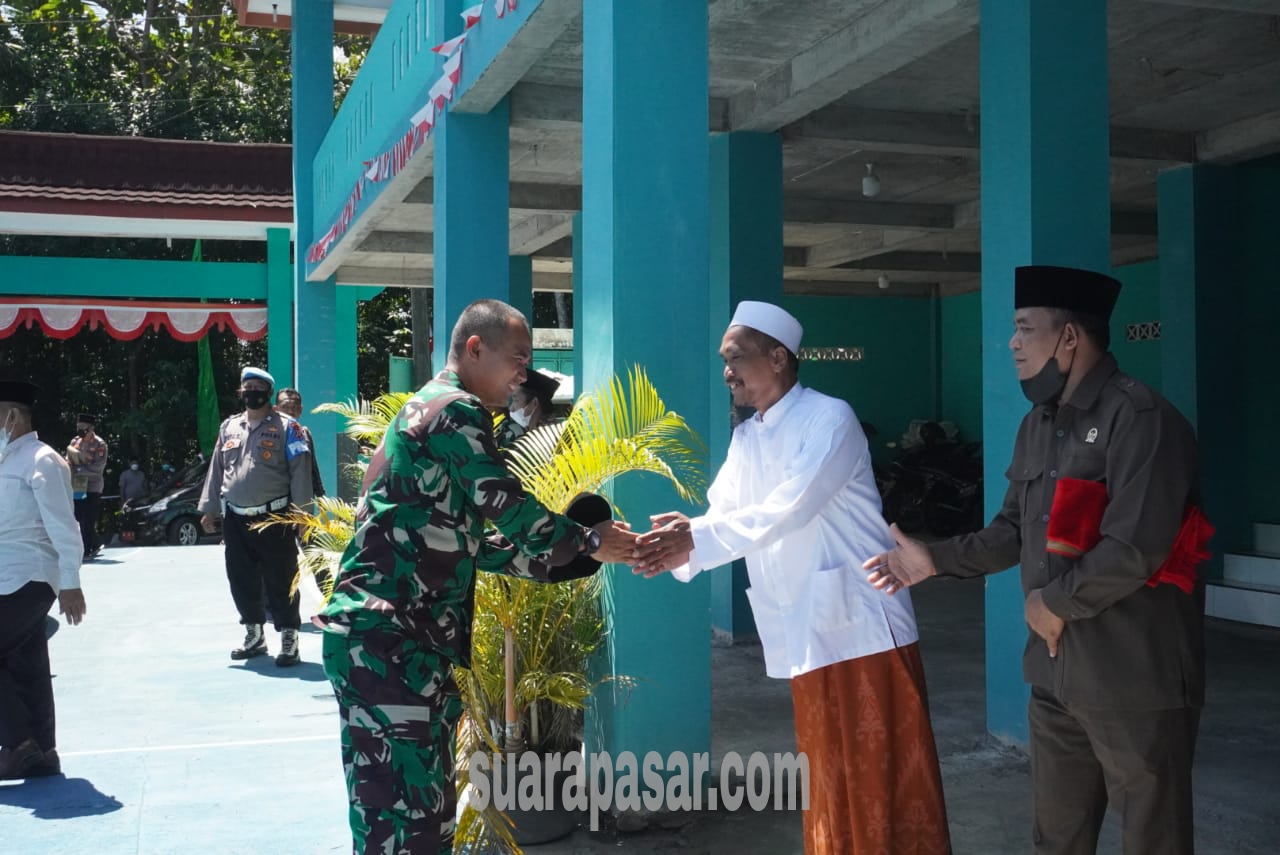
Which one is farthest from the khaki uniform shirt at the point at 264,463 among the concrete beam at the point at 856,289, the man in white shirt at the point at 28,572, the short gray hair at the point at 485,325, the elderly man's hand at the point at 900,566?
the concrete beam at the point at 856,289

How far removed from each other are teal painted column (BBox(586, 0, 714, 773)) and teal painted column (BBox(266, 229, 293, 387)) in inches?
494

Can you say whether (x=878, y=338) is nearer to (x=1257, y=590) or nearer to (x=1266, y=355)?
(x=1266, y=355)

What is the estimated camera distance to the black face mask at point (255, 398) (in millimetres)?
7664

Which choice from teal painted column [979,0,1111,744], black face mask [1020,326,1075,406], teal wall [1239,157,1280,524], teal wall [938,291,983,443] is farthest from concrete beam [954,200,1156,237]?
black face mask [1020,326,1075,406]

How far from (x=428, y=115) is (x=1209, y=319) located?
6011 mm

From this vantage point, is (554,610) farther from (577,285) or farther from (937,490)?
(937,490)

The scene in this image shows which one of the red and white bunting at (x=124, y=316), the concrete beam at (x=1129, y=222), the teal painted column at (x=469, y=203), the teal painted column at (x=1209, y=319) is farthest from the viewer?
the red and white bunting at (x=124, y=316)

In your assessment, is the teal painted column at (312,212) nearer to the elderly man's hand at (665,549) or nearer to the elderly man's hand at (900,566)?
the elderly man's hand at (665,549)

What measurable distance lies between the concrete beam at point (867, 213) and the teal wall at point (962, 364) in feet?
17.5

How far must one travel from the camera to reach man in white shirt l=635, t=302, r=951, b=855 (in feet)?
10.8

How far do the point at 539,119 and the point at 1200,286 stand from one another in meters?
5.24

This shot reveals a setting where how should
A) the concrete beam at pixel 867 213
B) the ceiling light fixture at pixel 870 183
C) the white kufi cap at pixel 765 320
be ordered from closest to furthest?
the white kufi cap at pixel 765 320 < the ceiling light fixture at pixel 870 183 < the concrete beam at pixel 867 213

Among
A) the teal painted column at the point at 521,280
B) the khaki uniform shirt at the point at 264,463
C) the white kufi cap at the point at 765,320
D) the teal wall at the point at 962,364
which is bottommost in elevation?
the khaki uniform shirt at the point at 264,463

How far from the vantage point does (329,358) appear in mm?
14539
